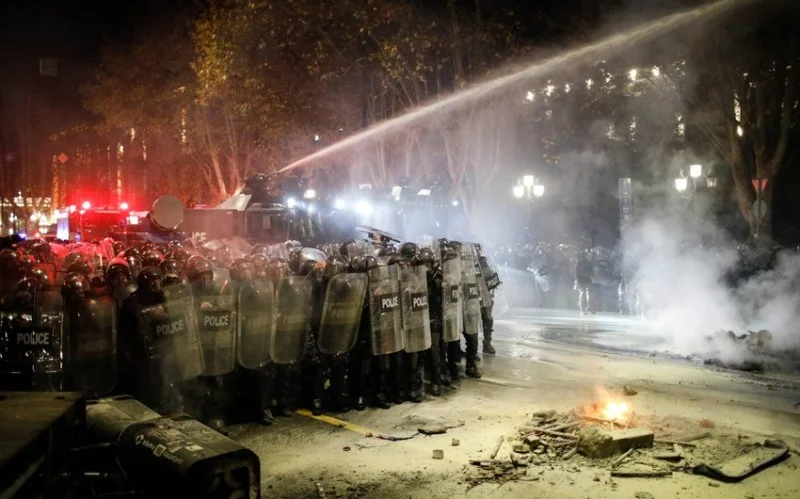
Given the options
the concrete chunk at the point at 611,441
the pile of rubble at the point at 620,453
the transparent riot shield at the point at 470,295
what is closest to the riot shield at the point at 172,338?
the pile of rubble at the point at 620,453

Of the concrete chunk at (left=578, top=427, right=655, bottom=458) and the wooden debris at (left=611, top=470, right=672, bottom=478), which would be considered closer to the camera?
the wooden debris at (left=611, top=470, right=672, bottom=478)

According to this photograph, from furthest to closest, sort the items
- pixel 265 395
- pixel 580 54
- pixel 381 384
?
pixel 580 54
pixel 381 384
pixel 265 395

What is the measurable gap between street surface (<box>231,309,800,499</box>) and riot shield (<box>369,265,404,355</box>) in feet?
2.75

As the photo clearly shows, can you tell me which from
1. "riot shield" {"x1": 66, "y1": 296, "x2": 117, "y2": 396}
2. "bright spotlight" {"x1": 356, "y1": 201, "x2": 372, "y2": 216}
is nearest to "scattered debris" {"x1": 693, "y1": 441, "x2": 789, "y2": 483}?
"riot shield" {"x1": 66, "y1": 296, "x2": 117, "y2": 396}

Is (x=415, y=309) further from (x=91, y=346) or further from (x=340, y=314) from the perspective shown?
(x=91, y=346)

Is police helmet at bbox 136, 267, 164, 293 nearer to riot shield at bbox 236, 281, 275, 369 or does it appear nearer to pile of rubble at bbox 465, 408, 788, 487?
riot shield at bbox 236, 281, 275, 369

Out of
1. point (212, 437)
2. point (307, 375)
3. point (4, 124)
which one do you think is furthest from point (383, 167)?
point (4, 124)

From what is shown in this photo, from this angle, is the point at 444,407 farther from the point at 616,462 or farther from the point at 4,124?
the point at 4,124

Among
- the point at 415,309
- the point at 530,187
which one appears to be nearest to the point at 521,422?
the point at 415,309

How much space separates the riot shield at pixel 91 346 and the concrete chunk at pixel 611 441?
466cm

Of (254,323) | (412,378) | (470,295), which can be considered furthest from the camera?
(470,295)

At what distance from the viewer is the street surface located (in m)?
5.68

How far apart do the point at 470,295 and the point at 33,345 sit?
582 cm

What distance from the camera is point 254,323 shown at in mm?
7406
